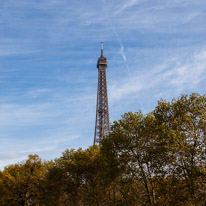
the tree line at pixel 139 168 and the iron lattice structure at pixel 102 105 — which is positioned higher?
the iron lattice structure at pixel 102 105

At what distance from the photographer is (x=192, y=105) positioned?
22250mm

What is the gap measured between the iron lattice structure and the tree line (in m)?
32.7

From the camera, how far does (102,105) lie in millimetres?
76188

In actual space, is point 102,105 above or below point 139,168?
above

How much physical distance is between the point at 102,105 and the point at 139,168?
52.6 metres

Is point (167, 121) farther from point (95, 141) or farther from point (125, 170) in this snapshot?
point (95, 141)

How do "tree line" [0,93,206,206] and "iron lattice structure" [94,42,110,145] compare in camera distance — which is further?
"iron lattice structure" [94,42,110,145]

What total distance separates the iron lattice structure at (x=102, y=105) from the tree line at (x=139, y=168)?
3275 cm

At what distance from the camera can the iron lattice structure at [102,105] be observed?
235 ft

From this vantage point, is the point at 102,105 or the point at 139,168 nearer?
the point at 139,168

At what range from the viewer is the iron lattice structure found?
235 ft

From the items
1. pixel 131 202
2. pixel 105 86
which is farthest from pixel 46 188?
pixel 105 86

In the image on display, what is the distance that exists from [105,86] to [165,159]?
58.9 metres

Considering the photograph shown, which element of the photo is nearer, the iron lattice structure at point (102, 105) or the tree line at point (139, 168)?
the tree line at point (139, 168)
